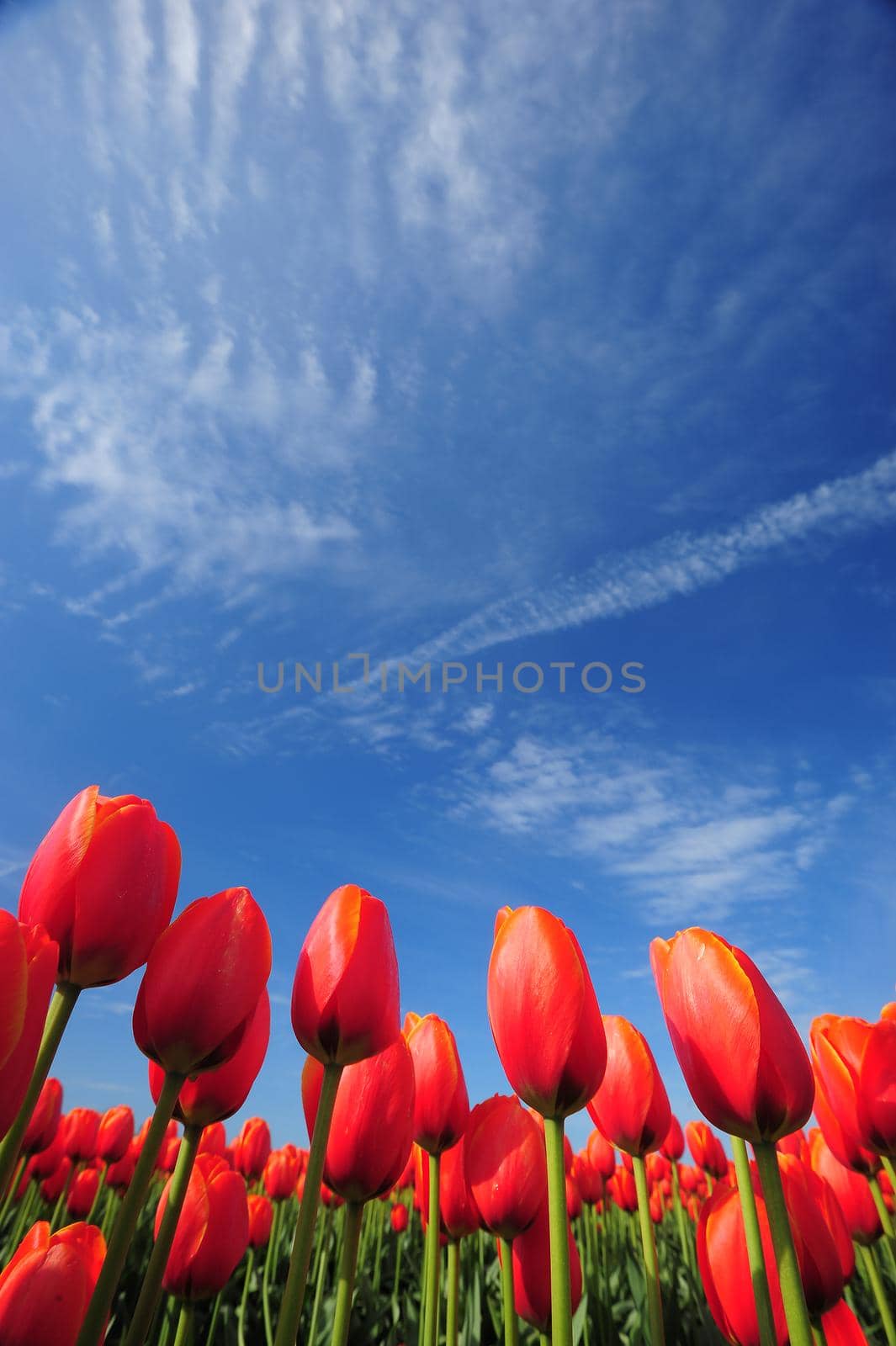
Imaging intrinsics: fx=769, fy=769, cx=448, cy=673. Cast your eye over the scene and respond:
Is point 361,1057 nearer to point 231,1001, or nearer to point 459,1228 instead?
point 231,1001

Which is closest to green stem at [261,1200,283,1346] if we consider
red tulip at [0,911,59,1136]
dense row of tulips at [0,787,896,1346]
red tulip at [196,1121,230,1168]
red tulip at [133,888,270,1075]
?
red tulip at [196,1121,230,1168]

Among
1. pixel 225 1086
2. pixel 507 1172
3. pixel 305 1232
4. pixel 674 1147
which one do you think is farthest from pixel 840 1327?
pixel 674 1147

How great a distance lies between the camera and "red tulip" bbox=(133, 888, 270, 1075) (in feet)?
4.28

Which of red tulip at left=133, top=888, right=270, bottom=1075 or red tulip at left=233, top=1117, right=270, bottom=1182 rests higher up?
red tulip at left=233, top=1117, right=270, bottom=1182

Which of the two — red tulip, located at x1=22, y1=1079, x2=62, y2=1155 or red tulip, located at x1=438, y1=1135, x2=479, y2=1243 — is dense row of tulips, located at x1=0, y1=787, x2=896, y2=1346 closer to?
red tulip, located at x1=438, y1=1135, x2=479, y2=1243

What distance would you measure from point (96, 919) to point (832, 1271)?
64.5 inches

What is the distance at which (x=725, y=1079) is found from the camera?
1388 millimetres

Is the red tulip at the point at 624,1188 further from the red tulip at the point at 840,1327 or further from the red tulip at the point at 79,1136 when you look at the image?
the red tulip at the point at 840,1327

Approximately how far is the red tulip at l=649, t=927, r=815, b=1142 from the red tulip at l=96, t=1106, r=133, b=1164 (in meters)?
4.88

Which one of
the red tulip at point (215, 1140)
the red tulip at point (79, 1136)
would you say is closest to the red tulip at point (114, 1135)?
the red tulip at point (79, 1136)

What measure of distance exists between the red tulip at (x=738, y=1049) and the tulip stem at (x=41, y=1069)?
3.69 ft

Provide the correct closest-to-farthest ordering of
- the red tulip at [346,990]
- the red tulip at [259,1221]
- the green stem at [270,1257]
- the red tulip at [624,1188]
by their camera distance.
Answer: the red tulip at [346,990] < the green stem at [270,1257] < the red tulip at [259,1221] < the red tulip at [624,1188]

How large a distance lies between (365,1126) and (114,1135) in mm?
4383

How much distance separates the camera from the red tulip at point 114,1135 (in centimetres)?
493
